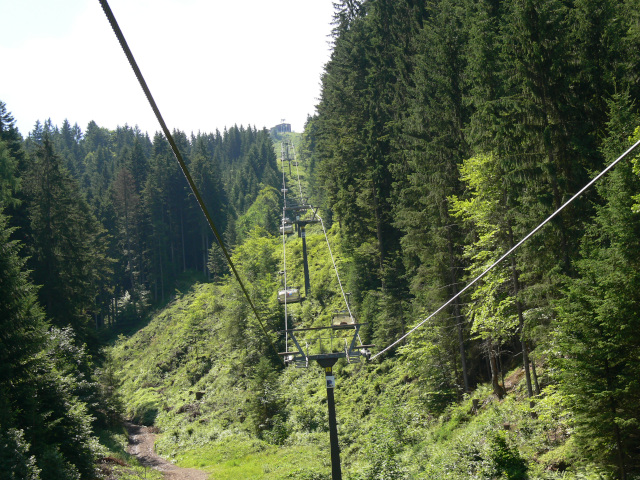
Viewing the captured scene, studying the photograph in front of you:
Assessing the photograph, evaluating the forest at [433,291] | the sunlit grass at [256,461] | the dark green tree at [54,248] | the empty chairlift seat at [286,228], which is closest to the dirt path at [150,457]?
the sunlit grass at [256,461]

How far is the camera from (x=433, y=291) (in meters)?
22.2

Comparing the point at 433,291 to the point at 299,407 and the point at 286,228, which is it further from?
the point at 286,228

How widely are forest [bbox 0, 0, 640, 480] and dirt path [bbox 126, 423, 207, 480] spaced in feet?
4.03

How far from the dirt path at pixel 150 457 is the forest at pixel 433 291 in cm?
123

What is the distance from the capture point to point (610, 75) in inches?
593

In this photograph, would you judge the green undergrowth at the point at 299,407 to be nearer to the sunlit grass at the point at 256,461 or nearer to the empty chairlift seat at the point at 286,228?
the sunlit grass at the point at 256,461

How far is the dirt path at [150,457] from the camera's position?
24.1 m

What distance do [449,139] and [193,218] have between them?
198ft

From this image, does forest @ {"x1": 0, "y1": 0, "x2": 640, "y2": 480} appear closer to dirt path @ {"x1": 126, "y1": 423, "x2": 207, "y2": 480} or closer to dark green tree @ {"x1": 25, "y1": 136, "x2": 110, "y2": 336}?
dark green tree @ {"x1": 25, "y1": 136, "x2": 110, "y2": 336}

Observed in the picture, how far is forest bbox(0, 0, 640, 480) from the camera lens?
12.8m

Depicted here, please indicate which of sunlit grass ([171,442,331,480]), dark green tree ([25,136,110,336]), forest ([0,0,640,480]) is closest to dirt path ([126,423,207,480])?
sunlit grass ([171,442,331,480])

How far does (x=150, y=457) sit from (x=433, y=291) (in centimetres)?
1928

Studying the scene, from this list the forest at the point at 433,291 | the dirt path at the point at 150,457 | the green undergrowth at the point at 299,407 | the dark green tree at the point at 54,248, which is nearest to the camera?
the forest at the point at 433,291

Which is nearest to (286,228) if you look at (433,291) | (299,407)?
(299,407)
